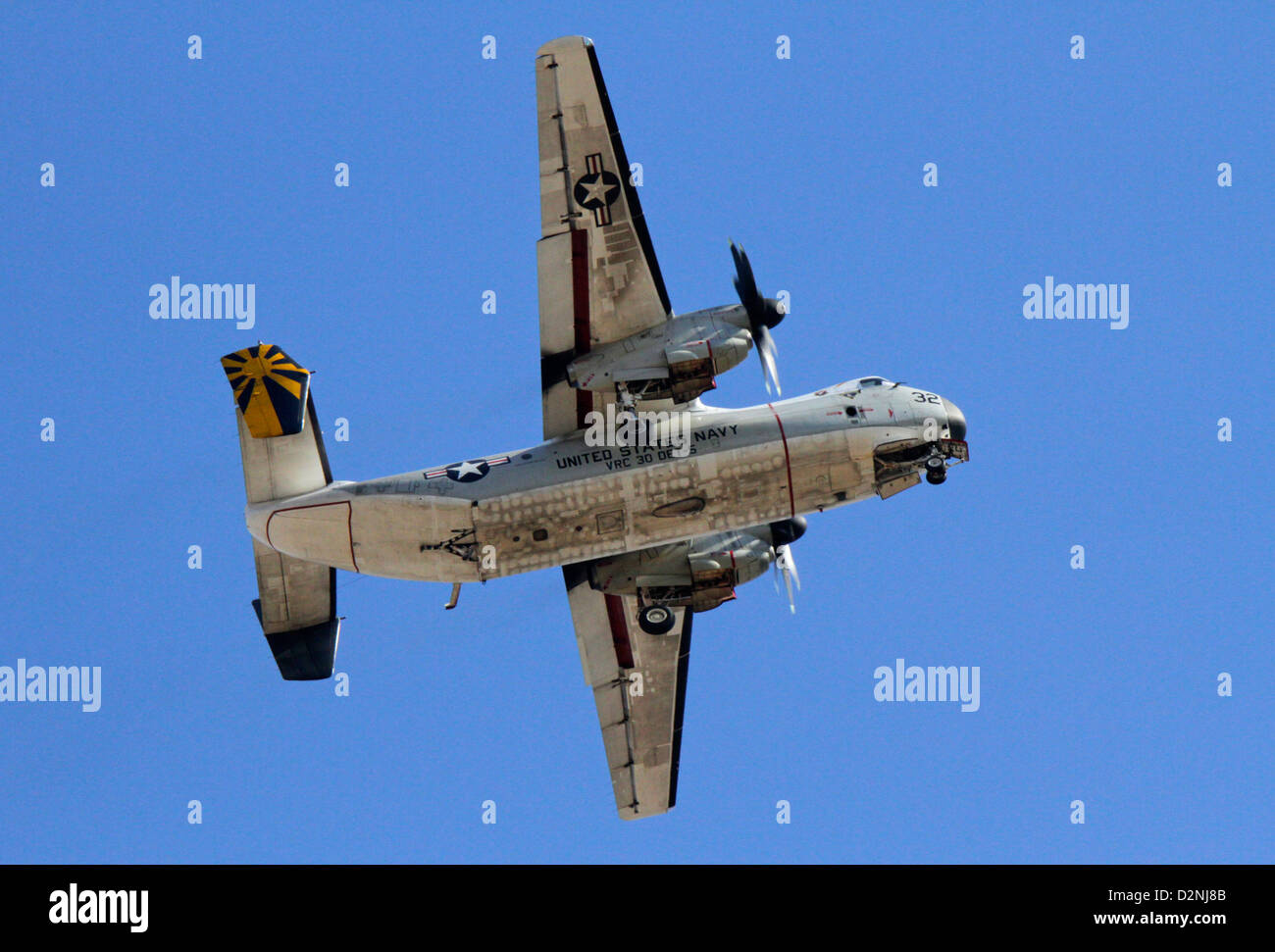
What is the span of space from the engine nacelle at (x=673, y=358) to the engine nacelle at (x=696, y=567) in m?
3.51

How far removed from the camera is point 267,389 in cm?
3103

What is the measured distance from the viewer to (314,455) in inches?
1241

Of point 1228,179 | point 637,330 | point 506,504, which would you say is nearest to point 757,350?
point 637,330

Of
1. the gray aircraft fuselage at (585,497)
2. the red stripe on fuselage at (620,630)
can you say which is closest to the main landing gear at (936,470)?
the gray aircraft fuselage at (585,497)

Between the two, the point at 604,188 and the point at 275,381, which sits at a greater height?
the point at 604,188

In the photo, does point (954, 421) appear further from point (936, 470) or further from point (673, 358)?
point (673, 358)

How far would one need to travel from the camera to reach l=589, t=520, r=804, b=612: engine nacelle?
32656 millimetres

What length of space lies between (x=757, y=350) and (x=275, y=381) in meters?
9.16

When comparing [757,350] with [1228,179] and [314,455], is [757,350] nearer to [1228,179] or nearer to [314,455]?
[314,455]

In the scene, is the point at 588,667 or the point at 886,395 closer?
the point at 886,395

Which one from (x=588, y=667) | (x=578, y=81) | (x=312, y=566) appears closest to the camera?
(x=578, y=81)

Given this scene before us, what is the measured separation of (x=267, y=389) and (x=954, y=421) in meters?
13.3

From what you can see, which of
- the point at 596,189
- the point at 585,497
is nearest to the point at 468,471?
the point at 585,497

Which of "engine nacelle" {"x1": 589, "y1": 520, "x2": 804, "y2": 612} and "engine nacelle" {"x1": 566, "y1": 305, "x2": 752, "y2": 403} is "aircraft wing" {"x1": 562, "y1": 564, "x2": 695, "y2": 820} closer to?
"engine nacelle" {"x1": 589, "y1": 520, "x2": 804, "y2": 612}
